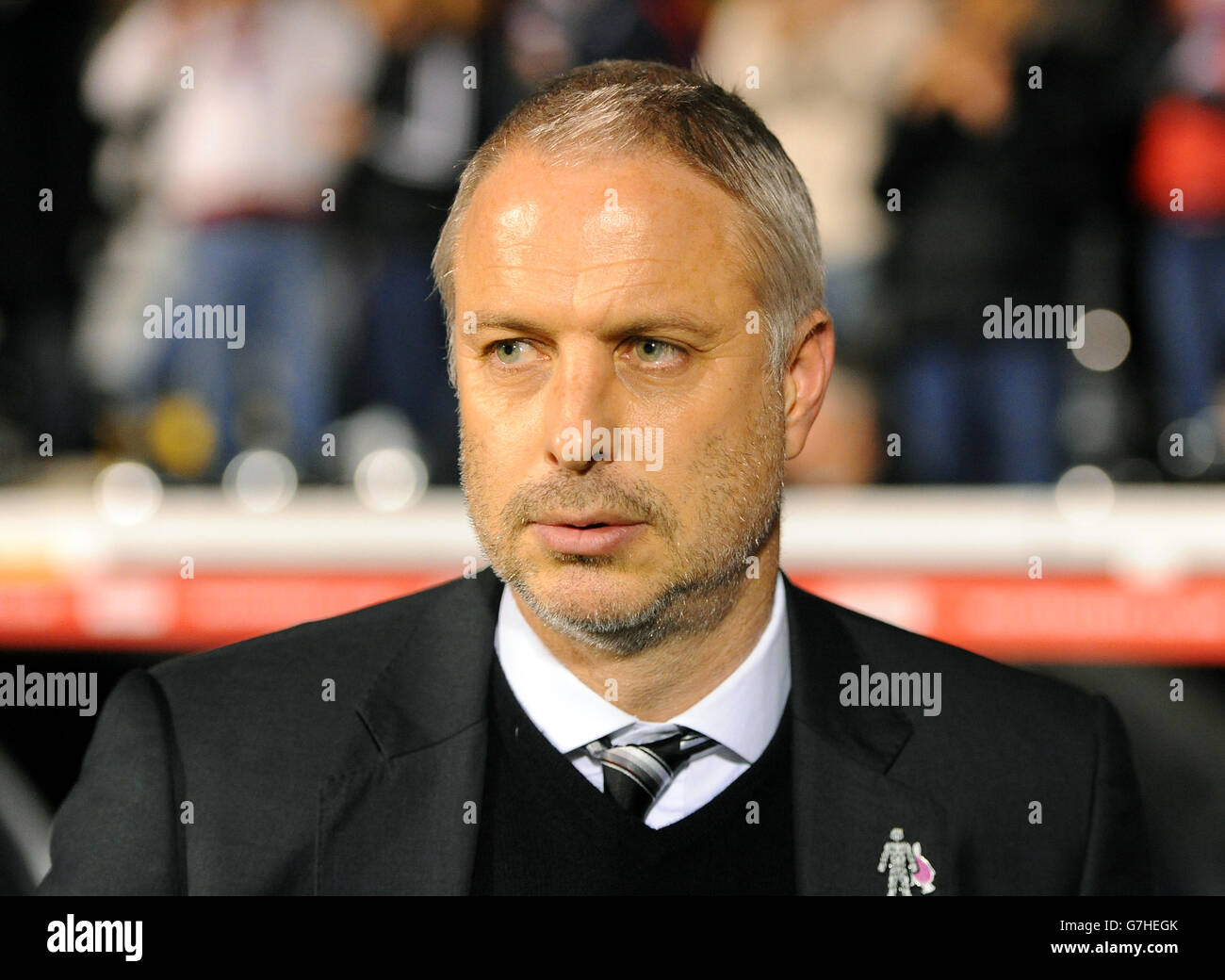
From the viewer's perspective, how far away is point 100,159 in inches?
165

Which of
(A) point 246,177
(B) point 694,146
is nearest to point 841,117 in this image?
(A) point 246,177

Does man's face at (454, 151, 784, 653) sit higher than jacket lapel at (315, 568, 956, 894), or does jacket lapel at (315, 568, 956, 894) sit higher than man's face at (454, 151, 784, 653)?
man's face at (454, 151, 784, 653)

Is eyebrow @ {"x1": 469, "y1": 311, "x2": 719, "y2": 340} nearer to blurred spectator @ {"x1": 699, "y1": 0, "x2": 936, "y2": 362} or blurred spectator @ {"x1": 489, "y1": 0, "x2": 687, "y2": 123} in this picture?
blurred spectator @ {"x1": 489, "y1": 0, "x2": 687, "y2": 123}

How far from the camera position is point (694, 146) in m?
1.91

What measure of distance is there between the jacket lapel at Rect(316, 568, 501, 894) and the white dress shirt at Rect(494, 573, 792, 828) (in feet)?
0.21

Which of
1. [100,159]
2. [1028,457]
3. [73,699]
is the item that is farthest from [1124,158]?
[73,699]

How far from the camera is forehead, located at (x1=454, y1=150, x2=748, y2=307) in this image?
1.85 metres

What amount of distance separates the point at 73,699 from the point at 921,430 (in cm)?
253

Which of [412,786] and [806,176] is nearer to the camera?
[412,786]

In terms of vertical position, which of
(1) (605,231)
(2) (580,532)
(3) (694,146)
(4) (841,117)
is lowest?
(2) (580,532)

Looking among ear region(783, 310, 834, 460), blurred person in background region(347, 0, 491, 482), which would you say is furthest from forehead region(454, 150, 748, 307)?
blurred person in background region(347, 0, 491, 482)

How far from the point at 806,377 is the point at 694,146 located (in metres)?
0.44

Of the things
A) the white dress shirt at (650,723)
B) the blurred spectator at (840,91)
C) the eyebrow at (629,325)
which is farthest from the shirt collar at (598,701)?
the blurred spectator at (840,91)

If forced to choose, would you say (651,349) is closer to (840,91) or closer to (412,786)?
(412,786)
